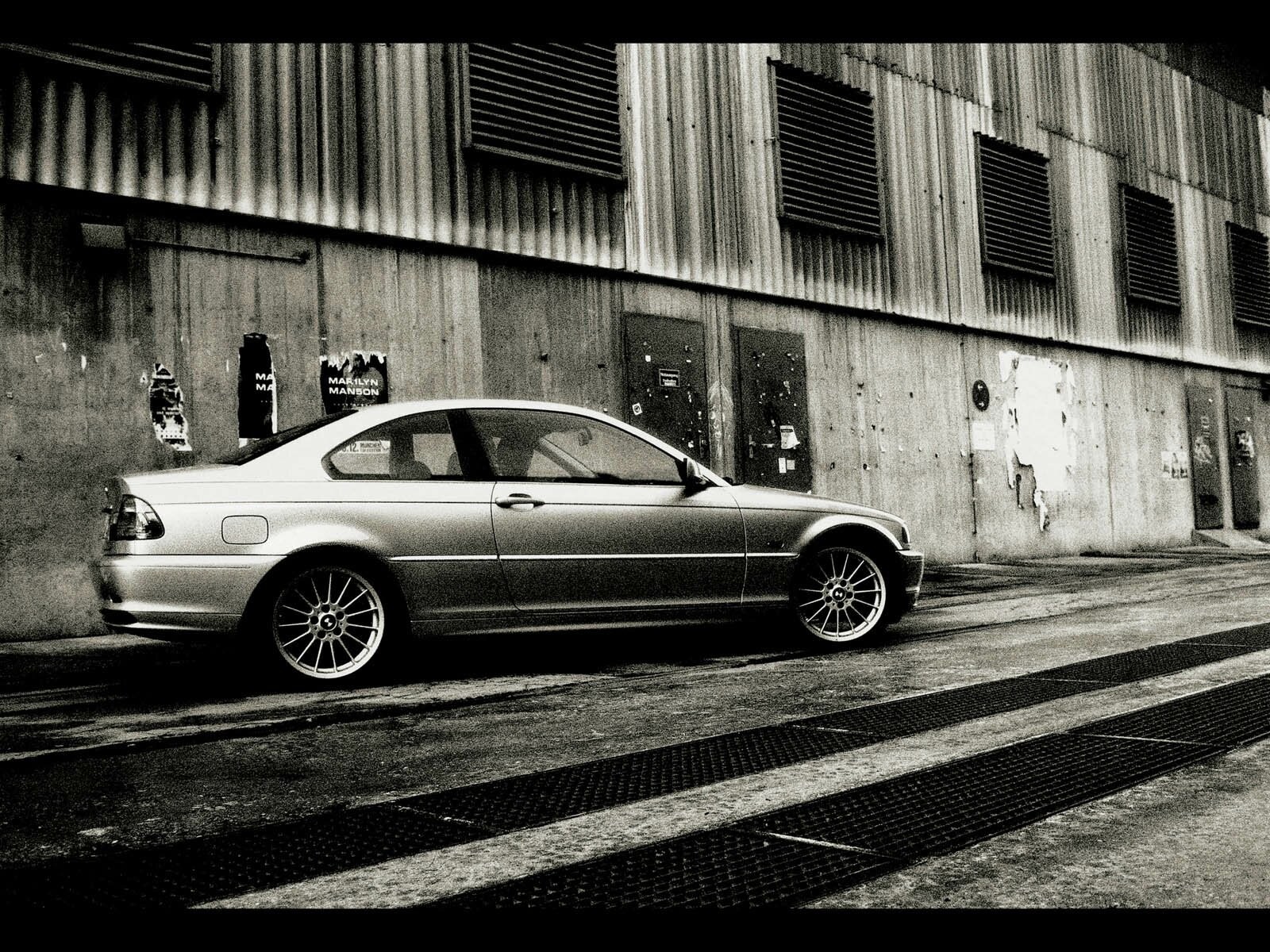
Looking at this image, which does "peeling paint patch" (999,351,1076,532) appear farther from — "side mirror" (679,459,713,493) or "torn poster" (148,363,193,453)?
"torn poster" (148,363,193,453)

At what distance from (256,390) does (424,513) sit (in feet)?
12.0

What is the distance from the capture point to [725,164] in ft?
40.6

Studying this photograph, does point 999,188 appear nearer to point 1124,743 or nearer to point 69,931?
point 1124,743

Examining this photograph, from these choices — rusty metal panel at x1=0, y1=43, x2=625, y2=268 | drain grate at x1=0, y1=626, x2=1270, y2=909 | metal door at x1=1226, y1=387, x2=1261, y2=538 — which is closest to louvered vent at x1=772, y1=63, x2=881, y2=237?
rusty metal panel at x1=0, y1=43, x2=625, y2=268

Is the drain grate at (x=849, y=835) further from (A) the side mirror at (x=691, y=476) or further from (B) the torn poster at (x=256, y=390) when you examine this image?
(B) the torn poster at (x=256, y=390)

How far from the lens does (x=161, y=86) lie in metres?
8.58

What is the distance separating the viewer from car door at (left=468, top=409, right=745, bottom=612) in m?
6.14

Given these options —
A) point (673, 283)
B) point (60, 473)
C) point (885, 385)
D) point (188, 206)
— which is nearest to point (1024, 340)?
point (885, 385)

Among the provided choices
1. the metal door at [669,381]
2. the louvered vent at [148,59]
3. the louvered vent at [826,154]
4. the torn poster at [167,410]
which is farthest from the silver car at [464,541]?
the louvered vent at [826,154]

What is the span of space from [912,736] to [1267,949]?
80.4 inches

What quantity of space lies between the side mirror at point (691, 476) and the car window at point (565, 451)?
0.22 feet

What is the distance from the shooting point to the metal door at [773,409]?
40.5ft

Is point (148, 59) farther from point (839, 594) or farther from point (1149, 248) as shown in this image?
point (1149, 248)

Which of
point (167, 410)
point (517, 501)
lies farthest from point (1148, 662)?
point (167, 410)
